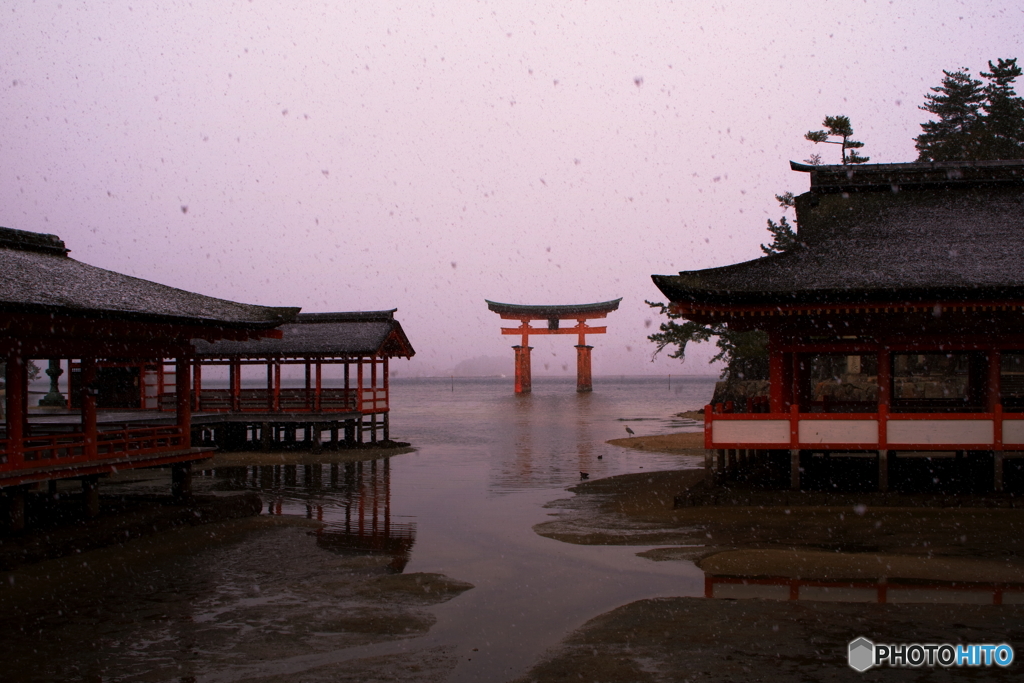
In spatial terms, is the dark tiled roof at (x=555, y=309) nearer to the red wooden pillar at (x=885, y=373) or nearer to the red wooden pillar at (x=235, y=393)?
the red wooden pillar at (x=235, y=393)

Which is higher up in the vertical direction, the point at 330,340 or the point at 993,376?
the point at 330,340

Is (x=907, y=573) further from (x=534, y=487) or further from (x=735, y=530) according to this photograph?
(x=534, y=487)

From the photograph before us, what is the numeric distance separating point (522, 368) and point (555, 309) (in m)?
20.0

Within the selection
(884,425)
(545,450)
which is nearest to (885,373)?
(884,425)

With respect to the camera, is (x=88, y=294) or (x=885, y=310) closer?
(x=88, y=294)

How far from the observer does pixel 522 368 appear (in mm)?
111438

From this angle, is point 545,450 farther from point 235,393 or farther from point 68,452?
point 68,452

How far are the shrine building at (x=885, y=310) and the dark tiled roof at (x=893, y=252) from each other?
0.11 ft

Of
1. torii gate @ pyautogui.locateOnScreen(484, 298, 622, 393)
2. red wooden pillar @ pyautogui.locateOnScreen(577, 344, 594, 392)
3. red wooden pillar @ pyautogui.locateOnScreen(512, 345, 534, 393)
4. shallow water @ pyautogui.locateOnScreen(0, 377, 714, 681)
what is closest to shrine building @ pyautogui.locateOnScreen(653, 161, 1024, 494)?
shallow water @ pyautogui.locateOnScreen(0, 377, 714, 681)

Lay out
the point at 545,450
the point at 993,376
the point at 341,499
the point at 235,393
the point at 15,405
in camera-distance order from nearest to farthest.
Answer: the point at 15,405 < the point at 993,376 < the point at 341,499 < the point at 235,393 < the point at 545,450

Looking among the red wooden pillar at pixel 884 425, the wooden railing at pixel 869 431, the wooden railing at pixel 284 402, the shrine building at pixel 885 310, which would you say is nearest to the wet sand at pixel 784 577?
the red wooden pillar at pixel 884 425

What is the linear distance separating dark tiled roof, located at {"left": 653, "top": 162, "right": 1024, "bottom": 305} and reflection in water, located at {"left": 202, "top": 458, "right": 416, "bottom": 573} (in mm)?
6911

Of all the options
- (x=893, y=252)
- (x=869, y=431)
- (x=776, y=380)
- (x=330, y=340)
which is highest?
(x=893, y=252)

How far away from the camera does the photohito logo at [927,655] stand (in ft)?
24.8
